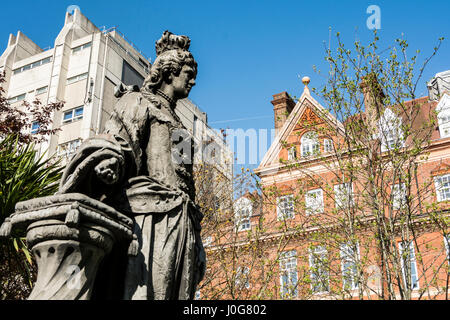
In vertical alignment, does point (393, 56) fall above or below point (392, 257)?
above

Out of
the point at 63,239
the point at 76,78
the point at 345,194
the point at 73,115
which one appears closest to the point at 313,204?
the point at 345,194

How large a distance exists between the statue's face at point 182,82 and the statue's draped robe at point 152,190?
291 millimetres

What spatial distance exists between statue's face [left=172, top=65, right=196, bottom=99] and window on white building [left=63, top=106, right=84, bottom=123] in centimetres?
2934

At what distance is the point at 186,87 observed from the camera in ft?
16.1

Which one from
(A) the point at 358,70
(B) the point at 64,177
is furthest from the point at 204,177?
(B) the point at 64,177

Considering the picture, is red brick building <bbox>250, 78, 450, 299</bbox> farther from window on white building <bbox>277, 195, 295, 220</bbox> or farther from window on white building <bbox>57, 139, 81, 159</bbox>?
window on white building <bbox>57, 139, 81, 159</bbox>

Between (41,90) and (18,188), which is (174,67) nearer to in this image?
(18,188)

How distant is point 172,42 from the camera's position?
495cm

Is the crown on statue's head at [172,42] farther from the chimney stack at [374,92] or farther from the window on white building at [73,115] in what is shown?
the window on white building at [73,115]

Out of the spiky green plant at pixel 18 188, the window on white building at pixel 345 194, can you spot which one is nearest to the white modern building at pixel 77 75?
the window on white building at pixel 345 194

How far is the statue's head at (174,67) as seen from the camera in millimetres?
4840

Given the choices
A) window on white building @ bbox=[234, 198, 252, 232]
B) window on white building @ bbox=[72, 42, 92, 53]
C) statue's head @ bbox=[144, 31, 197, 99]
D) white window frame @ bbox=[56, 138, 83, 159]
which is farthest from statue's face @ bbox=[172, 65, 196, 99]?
window on white building @ bbox=[72, 42, 92, 53]
